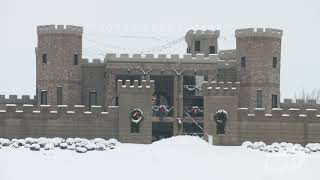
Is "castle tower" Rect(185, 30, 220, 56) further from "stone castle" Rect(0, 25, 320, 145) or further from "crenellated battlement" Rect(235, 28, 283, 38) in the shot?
"crenellated battlement" Rect(235, 28, 283, 38)

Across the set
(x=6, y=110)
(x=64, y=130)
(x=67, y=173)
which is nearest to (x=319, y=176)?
(x=67, y=173)

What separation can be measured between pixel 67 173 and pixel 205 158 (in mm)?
8717

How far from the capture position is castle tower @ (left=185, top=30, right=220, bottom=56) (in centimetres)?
5856

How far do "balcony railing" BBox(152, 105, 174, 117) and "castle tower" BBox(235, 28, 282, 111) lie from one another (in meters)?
5.50

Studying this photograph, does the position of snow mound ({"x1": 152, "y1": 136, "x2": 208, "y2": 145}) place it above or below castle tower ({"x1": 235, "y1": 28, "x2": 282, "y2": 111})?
below

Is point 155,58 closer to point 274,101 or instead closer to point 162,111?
point 162,111

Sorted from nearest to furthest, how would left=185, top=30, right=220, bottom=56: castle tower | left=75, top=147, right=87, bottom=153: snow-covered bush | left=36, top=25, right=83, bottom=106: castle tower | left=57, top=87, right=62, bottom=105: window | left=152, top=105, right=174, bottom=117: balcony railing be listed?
left=75, top=147, right=87, bottom=153: snow-covered bush → left=152, top=105, right=174, bottom=117: balcony railing → left=36, top=25, right=83, bottom=106: castle tower → left=57, top=87, right=62, bottom=105: window → left=185, top=30, right=220, bottom=56: castle tower

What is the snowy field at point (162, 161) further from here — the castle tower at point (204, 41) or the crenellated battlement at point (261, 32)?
the castle tower at point (204, 41)

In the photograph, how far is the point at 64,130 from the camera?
45.7m

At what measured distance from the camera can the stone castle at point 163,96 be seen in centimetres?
4544

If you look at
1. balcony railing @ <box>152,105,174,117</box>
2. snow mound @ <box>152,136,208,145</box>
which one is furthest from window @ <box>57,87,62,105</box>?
snow mound @ <box>152,136,208,145</box>

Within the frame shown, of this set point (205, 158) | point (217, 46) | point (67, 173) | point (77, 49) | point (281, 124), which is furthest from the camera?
point (217, 46)

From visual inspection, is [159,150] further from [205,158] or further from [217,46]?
[217,46]

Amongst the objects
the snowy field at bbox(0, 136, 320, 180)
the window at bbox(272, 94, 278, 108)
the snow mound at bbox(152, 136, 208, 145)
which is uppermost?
the window at bbox(272, 94, 278, 108)
